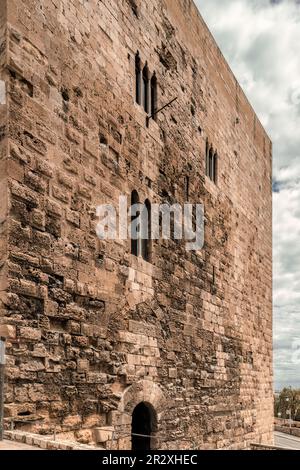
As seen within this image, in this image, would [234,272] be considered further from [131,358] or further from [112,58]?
[112,58]

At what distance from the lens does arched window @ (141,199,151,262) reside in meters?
7.72

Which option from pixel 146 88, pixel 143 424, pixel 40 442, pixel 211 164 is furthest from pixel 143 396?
pixel 211 164

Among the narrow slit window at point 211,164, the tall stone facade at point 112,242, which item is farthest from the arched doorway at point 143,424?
the narrow slit window at point 211,164

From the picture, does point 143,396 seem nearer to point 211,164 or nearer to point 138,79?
point 138,79

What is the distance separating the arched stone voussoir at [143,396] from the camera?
672 centimetres

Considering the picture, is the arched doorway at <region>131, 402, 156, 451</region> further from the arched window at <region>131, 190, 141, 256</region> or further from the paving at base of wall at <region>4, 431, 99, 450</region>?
the paving at base of wall at <region>4, 431, 99, 450</region>

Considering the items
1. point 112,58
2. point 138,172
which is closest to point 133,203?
point 138,172

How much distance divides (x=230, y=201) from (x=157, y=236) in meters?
3.87

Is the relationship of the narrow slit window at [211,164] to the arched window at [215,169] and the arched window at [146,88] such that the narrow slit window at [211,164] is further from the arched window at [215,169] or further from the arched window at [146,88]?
the arched window at [146,88]

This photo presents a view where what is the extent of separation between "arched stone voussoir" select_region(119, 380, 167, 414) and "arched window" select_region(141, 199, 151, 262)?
1.70m

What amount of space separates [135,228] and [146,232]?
0.36 metres

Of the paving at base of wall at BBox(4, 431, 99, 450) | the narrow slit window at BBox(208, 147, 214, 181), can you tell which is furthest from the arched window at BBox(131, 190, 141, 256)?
the narrow slit window at BBox(208, 147, 214, 181)

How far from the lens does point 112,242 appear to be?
678cm

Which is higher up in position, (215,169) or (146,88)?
(146,88)
